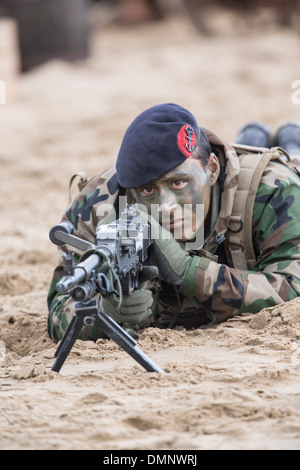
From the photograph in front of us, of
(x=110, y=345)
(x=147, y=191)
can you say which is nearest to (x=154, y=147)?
(x=147, y=191)

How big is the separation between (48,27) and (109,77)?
1.18 metres

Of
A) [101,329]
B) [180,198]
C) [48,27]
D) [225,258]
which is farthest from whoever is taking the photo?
[48,27]

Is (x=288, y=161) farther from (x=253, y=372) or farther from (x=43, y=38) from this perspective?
(x=43, y=38)

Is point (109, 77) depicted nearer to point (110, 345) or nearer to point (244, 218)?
point (244, 218)

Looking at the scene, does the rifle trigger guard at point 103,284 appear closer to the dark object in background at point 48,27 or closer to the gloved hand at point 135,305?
the gloved hand at point 135,305

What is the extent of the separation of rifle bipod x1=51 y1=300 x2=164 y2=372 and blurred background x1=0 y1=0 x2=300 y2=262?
292 centimetres

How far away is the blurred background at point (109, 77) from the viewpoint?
326 inches

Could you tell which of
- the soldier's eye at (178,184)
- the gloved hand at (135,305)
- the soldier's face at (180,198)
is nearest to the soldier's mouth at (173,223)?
the soldier's face at (180,198)

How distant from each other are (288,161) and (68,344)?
194 centimetres

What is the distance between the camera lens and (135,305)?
343cm

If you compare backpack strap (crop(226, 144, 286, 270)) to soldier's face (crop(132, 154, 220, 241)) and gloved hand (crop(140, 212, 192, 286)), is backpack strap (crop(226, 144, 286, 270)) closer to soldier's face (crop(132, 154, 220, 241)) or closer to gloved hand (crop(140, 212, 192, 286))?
soldier's face (crop(132, 154, 220, 241))

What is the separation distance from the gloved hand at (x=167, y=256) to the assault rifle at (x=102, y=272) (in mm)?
180

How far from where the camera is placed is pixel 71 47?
12.7m
